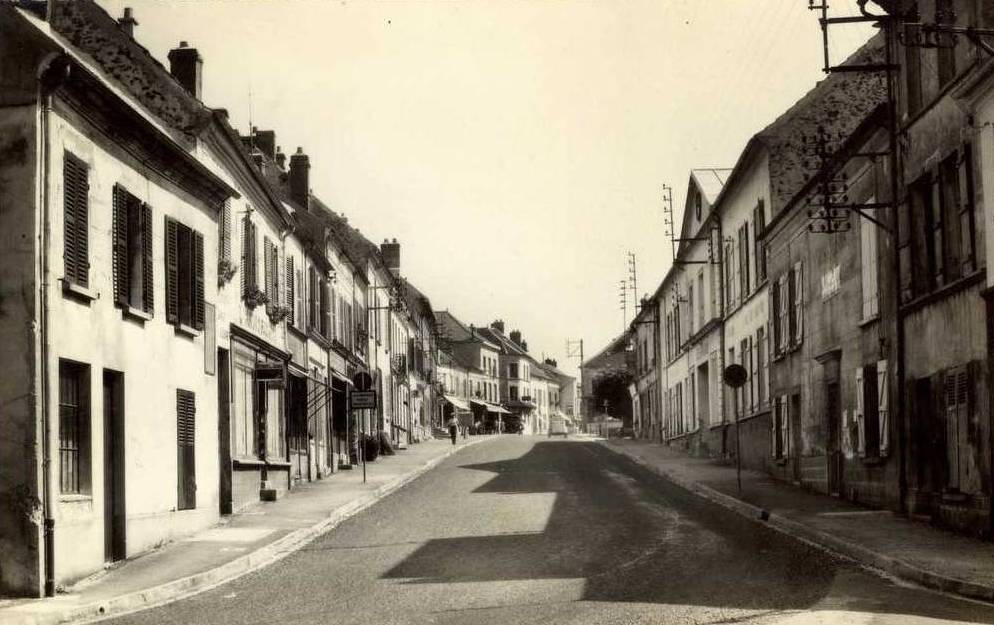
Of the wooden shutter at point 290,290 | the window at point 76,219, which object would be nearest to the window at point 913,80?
the window at point 76,219

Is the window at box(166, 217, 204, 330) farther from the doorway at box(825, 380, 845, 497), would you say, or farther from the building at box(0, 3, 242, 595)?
the doorway at box(825, 380, 845, 497)

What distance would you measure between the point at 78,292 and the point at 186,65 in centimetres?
1189

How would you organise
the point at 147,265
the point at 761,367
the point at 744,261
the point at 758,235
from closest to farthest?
the point at 147,265 → the point at 758,235 → the point at 761,367 → the point at 744,261

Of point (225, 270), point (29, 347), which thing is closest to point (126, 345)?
point (29, 347)

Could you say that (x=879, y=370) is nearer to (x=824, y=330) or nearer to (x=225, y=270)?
(x=824, y=330)

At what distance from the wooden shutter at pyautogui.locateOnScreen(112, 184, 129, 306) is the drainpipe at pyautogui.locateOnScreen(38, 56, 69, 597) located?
252cm

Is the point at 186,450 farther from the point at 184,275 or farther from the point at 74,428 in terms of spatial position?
the point at 74,428

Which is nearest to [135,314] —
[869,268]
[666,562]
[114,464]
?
[114,464]

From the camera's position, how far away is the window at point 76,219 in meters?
14.6

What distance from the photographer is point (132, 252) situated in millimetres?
17609

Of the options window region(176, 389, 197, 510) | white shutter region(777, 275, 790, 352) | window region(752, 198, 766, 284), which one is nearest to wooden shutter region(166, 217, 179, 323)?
window region(176, 389, 197, 510)

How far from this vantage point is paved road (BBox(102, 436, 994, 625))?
36.8 feet

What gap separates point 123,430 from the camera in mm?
16641

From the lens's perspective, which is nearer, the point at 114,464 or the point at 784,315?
the point at 114,464
